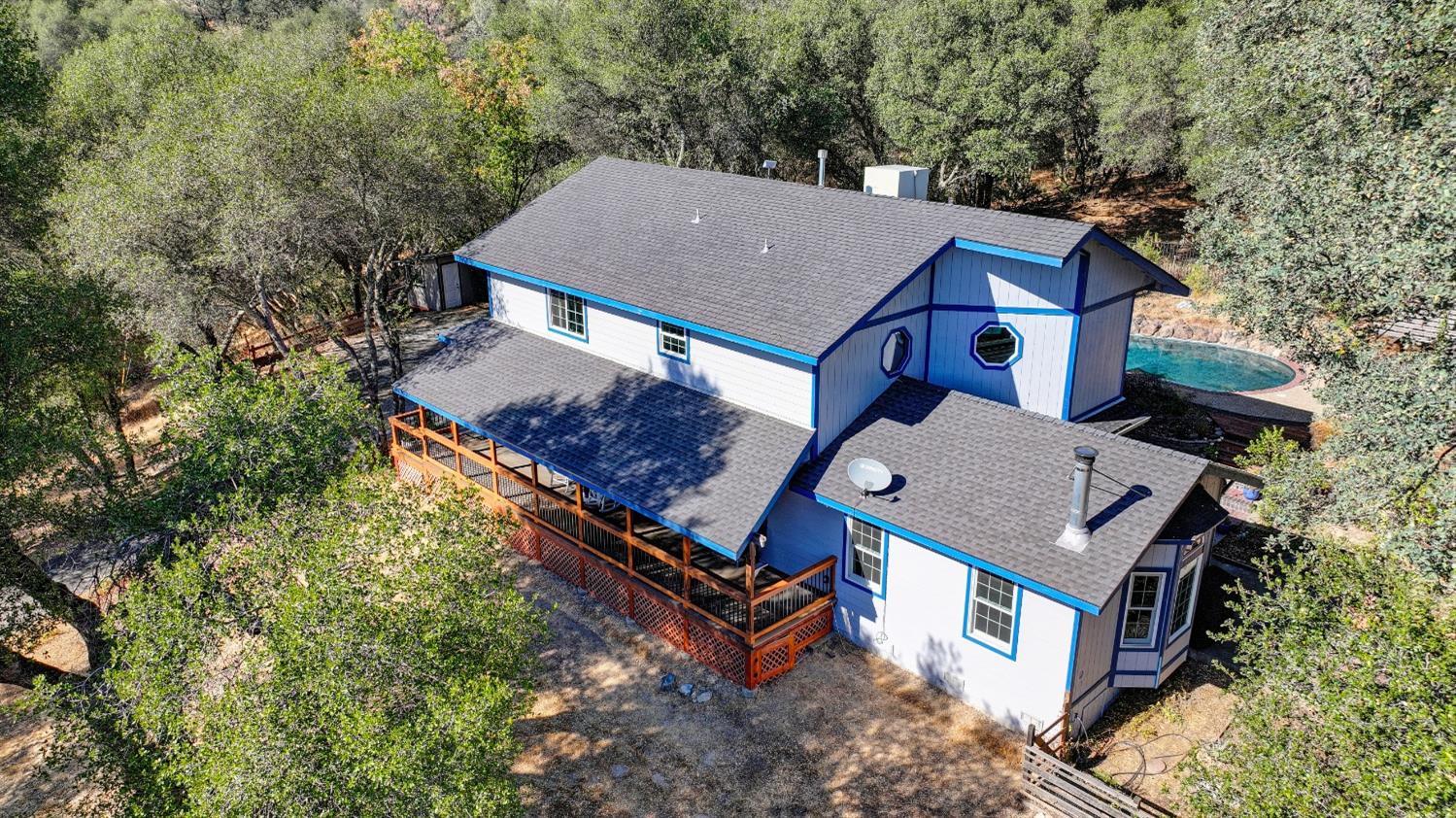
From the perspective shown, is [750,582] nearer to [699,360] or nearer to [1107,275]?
[699,360]

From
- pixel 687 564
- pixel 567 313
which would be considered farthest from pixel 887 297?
pixel 567 313

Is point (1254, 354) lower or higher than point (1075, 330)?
lower

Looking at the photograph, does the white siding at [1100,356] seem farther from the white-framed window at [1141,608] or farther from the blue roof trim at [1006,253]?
the white-framed window at [1141,608]

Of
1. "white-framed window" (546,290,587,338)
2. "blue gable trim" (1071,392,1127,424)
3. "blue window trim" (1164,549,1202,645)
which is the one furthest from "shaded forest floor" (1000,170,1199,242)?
"blue window trim" (1164,549,1202,645)

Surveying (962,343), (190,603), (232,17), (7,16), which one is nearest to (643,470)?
(962,343)

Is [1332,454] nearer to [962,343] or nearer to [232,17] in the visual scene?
[962,343]

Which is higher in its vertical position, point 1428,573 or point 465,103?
point 465,103

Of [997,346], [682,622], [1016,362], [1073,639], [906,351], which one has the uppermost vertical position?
[997,346]
